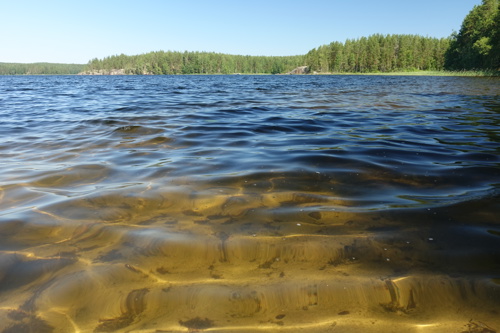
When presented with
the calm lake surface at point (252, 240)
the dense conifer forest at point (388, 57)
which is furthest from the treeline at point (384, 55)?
the calm lake surface at point (252, 240)

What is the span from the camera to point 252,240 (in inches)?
104

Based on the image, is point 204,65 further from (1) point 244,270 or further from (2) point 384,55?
(1) point 244,270

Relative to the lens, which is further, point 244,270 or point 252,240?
point 252,240

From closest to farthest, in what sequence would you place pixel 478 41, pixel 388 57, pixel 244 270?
pixel 244 270 < pixel 478 41 < pixel 388 57

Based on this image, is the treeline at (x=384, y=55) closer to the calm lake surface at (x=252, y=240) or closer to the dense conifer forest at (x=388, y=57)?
the dense conifer forest at (x=388, y=57)

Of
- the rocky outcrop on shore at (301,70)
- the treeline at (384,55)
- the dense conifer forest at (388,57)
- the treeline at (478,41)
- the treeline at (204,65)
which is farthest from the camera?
the treeline at (204,65)

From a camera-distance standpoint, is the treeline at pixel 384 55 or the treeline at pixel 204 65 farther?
the treeline at pixel 204 65

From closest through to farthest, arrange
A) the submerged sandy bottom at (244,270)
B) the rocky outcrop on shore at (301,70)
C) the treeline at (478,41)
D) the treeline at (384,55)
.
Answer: the submerged sandy bottom at (244,270) < the treeline at (478,41) < the treeline at (384,55) < the rocky outcrop on shore at (301,70)

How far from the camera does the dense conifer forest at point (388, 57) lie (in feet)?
210

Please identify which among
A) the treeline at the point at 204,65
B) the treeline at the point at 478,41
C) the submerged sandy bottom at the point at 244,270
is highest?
the treeline at the point at 204,65

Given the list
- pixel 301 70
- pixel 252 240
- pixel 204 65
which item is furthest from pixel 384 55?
pixel 252 240

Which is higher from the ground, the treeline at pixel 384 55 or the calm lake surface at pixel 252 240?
the treeline at pixel 384 55

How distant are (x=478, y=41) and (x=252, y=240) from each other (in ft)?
246

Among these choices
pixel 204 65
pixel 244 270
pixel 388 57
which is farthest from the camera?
pixel 204 65
